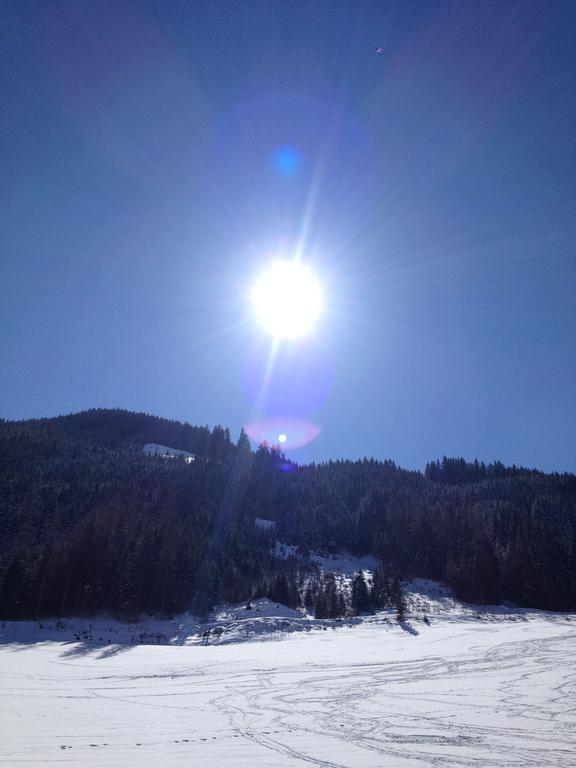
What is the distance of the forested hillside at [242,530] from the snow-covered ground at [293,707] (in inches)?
1288

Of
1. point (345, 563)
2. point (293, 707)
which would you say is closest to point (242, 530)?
point (345, 563)

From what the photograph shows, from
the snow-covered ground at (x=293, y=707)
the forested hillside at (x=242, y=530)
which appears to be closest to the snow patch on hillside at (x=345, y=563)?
the forested hillside at (x=242, y=530)

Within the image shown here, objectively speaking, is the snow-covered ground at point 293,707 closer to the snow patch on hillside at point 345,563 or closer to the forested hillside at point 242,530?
the forested hillside at point 242,530

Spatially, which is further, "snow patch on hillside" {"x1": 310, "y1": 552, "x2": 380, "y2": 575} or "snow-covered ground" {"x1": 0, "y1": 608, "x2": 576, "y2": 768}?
"snow patch on hillside" {"x1": 310, "y1": 552, "x2": 380, "y2": 575}

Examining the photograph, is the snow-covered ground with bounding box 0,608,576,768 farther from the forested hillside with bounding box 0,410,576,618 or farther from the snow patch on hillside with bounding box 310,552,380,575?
the snow patch on hillside with bounding box 310,552,380,575

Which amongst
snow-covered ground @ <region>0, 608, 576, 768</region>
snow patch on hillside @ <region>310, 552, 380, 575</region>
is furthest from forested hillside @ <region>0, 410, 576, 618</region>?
snow-covered ground @ <region>0, 608, 576, 768</region>

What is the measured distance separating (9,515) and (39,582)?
147ft

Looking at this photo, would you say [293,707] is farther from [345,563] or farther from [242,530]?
[242,530]

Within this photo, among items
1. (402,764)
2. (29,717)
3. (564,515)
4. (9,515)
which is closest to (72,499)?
(9,515)

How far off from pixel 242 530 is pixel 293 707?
3955 inches

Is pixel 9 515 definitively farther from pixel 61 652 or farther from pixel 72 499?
pixel 61 652

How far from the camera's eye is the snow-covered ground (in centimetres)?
942

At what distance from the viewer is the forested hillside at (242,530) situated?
199ft

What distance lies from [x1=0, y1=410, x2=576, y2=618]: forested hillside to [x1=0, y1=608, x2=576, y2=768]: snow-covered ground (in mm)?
32709
